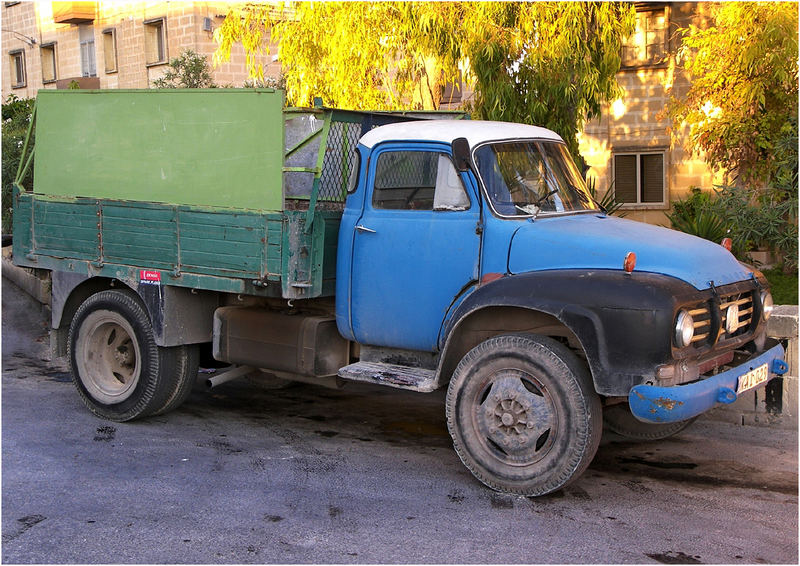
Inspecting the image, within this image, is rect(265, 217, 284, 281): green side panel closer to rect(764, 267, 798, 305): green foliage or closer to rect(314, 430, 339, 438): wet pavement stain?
rect(314, 430, 339, 438): wet pavement stain

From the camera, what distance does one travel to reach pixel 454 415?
5.99m

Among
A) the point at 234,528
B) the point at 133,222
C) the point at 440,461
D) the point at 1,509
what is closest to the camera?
the point at 234,528

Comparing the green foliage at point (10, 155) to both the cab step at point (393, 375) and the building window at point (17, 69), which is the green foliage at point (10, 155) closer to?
the cab step at point (393, 375)

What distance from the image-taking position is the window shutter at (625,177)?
17.0 metres

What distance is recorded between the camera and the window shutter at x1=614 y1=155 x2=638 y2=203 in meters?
17.0

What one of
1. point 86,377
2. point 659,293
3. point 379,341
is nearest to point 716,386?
point 659,293

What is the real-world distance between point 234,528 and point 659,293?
2.73 metres

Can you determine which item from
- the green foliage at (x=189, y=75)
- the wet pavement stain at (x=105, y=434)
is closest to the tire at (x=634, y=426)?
the wet pavement stain at (x=105, y=434)

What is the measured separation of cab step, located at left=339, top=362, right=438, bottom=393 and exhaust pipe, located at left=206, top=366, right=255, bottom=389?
1.39 metres

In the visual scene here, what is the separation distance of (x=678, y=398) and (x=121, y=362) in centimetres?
488

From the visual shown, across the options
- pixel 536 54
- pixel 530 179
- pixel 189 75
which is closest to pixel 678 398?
pixel 530 179

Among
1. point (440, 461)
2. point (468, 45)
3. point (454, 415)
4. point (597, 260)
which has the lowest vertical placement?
point (440, 461)

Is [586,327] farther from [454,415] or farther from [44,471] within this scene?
[44,471]

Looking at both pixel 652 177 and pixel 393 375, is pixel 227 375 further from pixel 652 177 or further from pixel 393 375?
pixel 652 177
